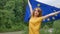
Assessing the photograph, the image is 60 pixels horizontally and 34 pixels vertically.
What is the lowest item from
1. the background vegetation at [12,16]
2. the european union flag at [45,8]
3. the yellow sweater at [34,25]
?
the background vegetation at [12,16]

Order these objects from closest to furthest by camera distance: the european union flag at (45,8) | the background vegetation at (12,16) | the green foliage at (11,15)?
the european union flag at (45,8), the background vegetation at (12,16), the green foliage at (11,15)

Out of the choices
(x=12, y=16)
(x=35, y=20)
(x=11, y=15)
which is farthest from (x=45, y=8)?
(x=12, y=16)

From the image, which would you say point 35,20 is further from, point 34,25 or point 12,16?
point 12,16

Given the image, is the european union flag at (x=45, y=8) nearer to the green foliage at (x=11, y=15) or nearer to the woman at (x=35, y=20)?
the woman at (x=35, y=20)

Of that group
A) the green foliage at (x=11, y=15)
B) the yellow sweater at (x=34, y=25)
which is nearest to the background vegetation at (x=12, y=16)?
the green foliage at (x=11, y=15)

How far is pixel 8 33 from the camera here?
15.2m

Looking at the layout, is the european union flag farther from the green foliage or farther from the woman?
the green foliage

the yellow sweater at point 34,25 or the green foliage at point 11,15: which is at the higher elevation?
the yellow sweater at point 34,25

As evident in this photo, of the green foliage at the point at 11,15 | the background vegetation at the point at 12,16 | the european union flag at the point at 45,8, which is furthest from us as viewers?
the green foliage at the point at 11,15

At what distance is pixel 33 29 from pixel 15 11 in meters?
14.4

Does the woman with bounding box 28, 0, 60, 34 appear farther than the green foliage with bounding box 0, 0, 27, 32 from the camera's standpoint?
No

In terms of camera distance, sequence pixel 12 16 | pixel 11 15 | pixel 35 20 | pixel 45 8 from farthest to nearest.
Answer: pixel 12 16 < pixel 11 15 < pixel 35 20 < pixel 45 8

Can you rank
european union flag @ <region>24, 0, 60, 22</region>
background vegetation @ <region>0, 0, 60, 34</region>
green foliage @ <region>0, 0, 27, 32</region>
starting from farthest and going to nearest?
green foliage @ <region>0, 0, 27, 32</region> < background vegetation @ <region>0, 0, 60, 34</region> < european union flag @ <region>24, 0, 60, 22</region>

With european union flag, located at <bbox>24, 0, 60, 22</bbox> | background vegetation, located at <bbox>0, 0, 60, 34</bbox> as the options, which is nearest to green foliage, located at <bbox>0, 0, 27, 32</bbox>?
background vegetation, located at <bbox>0, 0, 60, 34</bbox>
